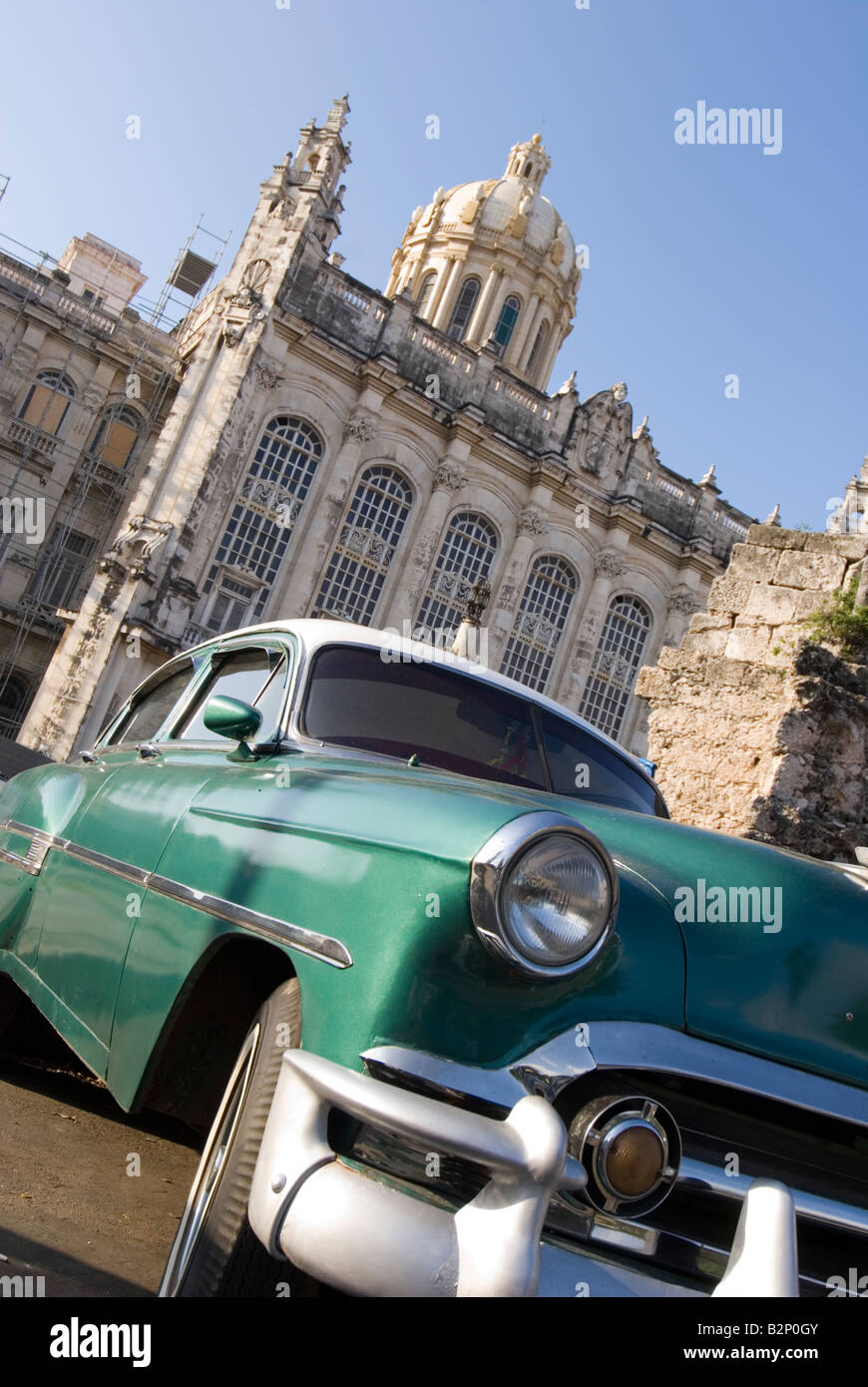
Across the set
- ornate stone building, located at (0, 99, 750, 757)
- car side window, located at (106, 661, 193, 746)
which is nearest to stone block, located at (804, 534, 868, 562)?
car side window, located at (106, 661, 193, 746)

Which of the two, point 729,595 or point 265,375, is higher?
point 265,375

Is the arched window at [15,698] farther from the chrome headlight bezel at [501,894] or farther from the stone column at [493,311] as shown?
the chrome headlight bezel at [501,894]

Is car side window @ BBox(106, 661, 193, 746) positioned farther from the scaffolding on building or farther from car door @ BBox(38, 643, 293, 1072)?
the scaffolding on building

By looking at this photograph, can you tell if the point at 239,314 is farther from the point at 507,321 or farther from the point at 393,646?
the point at 393,646

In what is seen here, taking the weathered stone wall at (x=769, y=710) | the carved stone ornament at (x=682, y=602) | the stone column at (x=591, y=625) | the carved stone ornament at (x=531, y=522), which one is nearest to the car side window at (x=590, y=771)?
the weathered stone wall at (x=769, y=710)

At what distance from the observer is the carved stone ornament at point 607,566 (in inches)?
1169

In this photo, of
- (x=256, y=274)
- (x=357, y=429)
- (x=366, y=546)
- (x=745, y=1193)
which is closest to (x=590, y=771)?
(x=745, y=1193)

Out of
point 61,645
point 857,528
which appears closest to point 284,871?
A: point 857,528

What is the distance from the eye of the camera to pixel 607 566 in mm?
29734

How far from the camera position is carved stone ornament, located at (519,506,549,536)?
2858 centimetres

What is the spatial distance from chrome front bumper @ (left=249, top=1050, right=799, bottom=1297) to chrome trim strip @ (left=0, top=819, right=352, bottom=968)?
0.25 meters

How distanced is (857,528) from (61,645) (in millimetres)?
19100

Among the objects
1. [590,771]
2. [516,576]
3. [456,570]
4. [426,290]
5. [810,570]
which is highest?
[426,290]

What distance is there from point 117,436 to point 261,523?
773 centimetres
